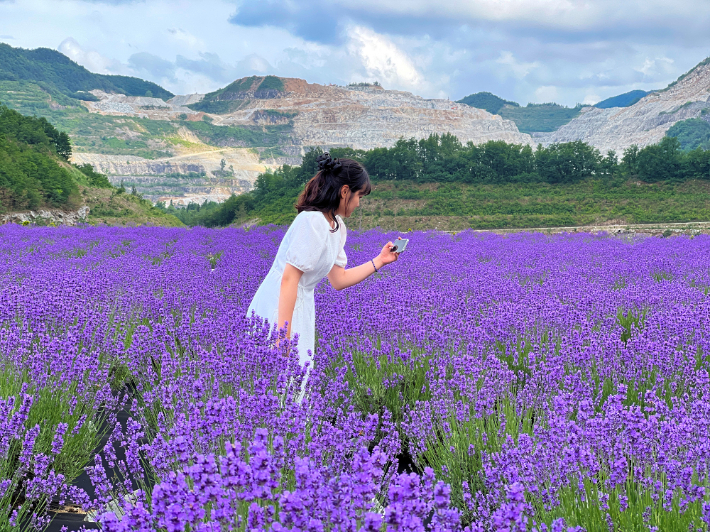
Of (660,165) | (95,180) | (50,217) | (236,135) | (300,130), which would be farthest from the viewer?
(300,130)

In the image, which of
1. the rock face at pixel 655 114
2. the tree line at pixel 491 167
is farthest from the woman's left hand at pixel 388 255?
the rock face at pixel 655 114

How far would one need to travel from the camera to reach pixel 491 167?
141 feet

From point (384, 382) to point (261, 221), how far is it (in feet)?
114

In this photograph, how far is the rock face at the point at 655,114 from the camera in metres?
128

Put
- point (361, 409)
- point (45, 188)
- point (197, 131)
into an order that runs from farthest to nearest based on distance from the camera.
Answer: point (197, 131) → point (45, 188) → point (361, 409)

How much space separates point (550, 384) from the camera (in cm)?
225

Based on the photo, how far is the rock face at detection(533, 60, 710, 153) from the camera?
12794 centimetres

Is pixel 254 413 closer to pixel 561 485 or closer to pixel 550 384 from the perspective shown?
pixel 561 485

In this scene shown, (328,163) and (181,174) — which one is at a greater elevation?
(181,174)

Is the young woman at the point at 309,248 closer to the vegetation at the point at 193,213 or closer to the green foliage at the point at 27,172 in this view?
the green foliage at the point at 27,172

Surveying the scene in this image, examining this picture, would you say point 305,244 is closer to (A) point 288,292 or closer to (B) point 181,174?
(A) point 288,292

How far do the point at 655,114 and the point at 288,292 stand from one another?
162111mm

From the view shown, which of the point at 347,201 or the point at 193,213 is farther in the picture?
the point at 193,213

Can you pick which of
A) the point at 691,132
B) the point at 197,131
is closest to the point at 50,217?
the point at 691,132
